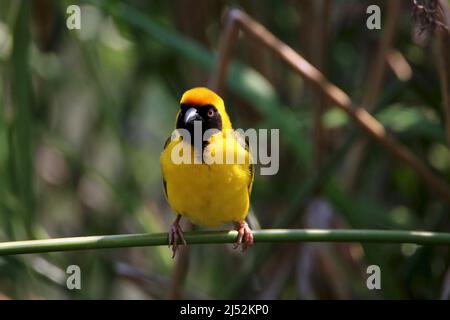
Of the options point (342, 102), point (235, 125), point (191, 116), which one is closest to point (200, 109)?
point (191, 116)

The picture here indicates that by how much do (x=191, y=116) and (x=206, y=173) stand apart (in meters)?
0.18

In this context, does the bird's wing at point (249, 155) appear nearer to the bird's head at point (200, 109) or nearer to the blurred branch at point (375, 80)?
the bird's head at point (200, 109)

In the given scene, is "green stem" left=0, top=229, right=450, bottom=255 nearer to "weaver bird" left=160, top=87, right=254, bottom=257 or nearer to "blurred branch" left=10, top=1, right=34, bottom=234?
"weaver bird" left=160, top=87, right=254, bottom=257

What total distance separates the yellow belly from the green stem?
0.39m

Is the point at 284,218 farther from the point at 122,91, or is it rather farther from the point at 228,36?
the point at 122,91

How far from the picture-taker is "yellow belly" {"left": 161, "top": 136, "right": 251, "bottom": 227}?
2471mm

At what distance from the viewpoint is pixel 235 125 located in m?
3.70

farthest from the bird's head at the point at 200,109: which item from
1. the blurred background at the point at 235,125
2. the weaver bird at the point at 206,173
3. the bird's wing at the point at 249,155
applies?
the blurred background at the point at 235,125

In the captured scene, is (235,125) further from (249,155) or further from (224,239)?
(224,239)

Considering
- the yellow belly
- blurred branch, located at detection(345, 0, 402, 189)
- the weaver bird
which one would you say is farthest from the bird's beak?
blurred branch, located at detection(345, 0, 402, 189)

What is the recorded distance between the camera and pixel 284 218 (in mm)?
3043

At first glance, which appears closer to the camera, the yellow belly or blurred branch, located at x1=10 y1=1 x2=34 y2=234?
the yellow belly
